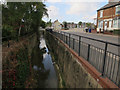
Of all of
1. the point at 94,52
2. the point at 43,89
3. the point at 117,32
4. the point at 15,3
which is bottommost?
the point at 43,89

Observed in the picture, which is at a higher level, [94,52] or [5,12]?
[5,12]

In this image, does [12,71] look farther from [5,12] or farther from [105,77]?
[5,12]

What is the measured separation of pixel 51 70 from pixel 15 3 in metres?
9.46

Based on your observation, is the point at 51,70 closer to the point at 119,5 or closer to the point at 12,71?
the point at 12,71

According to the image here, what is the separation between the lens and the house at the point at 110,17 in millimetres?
20828

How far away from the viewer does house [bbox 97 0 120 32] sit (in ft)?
68.3

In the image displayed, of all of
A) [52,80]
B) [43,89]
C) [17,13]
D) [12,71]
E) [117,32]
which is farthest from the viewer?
[117,32]

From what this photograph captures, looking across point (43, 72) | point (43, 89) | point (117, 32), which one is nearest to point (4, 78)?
point (43, 89)

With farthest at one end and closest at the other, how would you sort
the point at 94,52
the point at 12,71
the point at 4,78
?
1. the point at 12,71
2. the point at 4,78
3. the point at 94,52

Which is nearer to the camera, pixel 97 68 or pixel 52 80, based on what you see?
pixel 97 68

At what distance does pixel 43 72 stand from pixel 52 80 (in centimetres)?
213

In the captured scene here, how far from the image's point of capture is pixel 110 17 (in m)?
22.5

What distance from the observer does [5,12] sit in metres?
9.94

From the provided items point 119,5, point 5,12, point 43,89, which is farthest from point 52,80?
point 119,5
